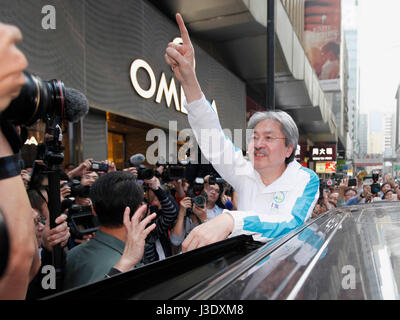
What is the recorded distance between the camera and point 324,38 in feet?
49.5

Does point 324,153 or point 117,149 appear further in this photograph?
point 324,153

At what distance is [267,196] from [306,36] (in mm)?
16848

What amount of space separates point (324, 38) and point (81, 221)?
16.2 m

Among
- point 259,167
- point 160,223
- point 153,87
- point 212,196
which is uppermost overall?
point 153,87

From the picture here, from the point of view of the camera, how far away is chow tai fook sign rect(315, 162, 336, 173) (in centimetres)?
1326

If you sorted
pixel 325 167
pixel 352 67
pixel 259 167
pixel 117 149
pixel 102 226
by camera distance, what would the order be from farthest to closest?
pixel 352 67
pixel 325 167
pixel 117 149
pixel 102 226
pixel 259 167

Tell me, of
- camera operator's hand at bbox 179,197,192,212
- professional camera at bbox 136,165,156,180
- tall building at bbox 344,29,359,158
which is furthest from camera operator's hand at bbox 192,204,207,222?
tall building at bbox 344,29,359,158

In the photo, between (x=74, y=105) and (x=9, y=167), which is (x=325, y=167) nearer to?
(x=74, y=105)

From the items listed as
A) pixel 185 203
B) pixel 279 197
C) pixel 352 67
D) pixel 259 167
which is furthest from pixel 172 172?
pixel 352 67

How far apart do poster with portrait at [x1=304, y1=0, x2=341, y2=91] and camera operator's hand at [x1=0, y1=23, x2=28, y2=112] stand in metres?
16.2

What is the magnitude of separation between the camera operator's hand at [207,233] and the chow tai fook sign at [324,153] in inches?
527

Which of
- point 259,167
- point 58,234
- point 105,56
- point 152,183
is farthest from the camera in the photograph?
point 105,56

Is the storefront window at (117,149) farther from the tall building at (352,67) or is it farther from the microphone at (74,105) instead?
the tall building at (352,67)

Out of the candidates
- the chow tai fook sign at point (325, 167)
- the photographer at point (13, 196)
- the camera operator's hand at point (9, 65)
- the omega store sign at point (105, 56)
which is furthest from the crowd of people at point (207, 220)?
the chow tai fook sign at point (325, 167)
